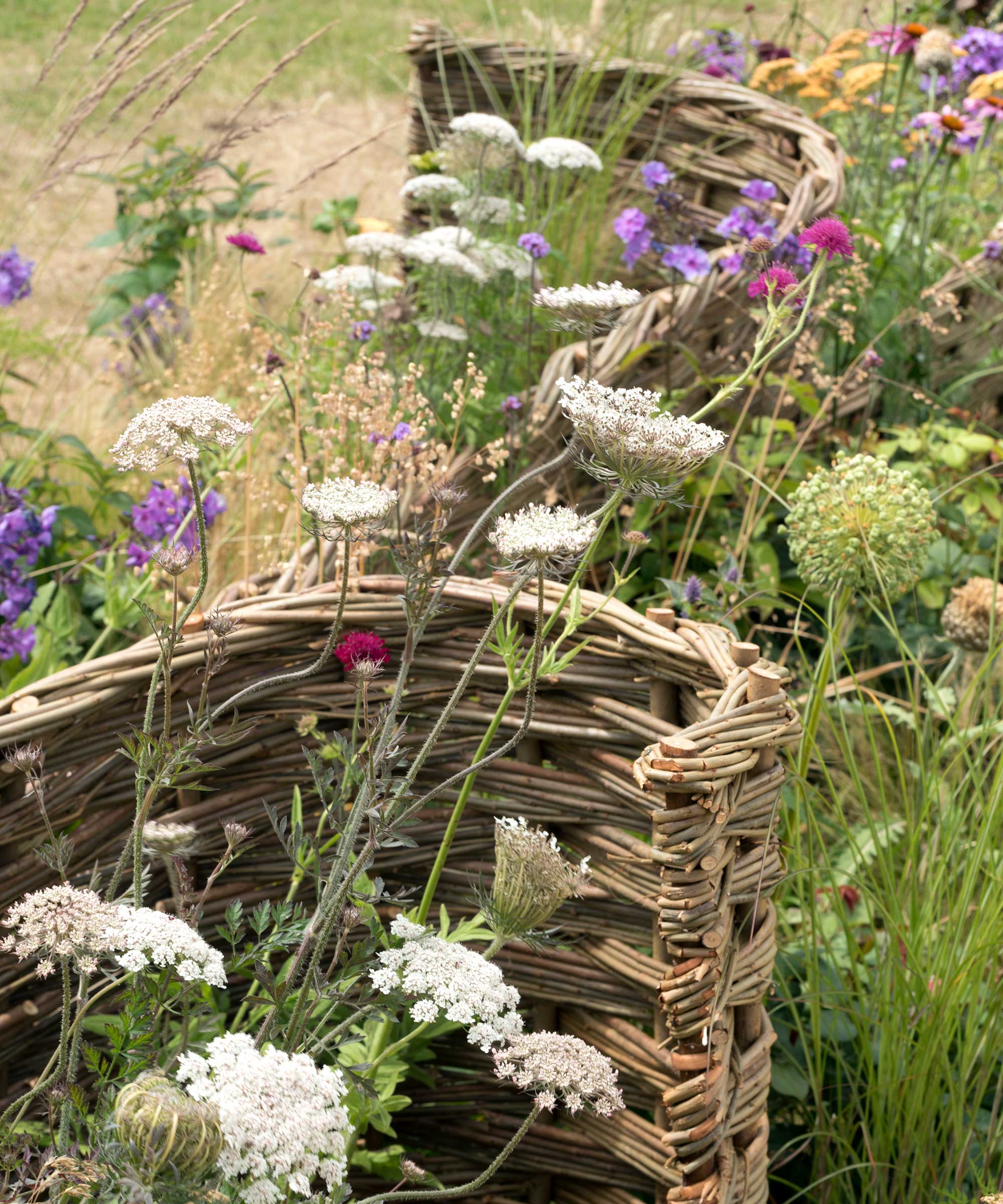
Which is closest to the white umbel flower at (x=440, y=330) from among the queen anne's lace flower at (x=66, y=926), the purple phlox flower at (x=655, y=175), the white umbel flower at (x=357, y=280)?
the white umbel flower at (x=357, y=280)

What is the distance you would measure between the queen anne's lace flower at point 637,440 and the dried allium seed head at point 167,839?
0.53m

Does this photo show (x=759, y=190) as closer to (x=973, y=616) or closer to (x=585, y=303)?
(x=973, y=616)

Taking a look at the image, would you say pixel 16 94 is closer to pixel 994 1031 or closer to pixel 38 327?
pixel 38 327

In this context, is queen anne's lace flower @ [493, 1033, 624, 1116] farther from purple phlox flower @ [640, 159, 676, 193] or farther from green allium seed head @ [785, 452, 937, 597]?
purple phlox flower @ [640, 159, 676, 193]

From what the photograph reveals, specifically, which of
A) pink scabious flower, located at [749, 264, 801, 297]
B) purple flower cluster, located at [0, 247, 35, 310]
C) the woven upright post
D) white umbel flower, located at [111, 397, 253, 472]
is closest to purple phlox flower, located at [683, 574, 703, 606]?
the woven upright post

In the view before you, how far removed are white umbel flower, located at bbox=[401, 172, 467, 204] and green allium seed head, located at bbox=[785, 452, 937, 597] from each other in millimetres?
1139

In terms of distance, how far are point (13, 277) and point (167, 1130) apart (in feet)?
7.34

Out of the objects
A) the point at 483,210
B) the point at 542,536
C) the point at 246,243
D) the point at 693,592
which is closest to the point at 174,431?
the point at 542,536

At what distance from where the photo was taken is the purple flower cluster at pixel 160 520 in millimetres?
1989

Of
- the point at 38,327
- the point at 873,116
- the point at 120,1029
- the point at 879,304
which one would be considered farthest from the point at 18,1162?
the point at 873,116

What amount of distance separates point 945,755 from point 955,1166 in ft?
2.58

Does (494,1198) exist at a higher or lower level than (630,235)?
lower

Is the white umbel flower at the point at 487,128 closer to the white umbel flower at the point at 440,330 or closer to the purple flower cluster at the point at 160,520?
the white umbel flower at the point at 440,330

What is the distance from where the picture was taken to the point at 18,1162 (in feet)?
2.87
